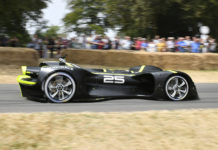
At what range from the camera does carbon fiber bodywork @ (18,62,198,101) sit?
7.76 meters

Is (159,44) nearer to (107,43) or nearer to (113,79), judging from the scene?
(107,43)

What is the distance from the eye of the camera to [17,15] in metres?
20.5

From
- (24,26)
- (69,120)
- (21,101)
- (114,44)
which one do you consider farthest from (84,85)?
(24,26)

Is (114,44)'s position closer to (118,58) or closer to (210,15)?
(118,58)

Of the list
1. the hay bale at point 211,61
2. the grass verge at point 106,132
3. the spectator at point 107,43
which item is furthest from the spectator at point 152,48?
the grass verge at point 106,132

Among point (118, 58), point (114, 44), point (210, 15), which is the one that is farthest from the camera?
point (210, 15)

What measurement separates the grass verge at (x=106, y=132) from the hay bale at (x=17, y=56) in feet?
29.0

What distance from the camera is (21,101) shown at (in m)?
8.01

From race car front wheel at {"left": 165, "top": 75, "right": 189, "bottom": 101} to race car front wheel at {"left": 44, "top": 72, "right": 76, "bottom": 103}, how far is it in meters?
2.21

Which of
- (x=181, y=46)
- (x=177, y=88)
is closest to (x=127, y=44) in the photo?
(x=181, y=46)

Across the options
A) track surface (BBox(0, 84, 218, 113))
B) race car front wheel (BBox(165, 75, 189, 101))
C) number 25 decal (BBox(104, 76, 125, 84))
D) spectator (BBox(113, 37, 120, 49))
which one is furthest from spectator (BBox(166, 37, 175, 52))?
number 25 decal (BBox(104, 76, 125, 84))

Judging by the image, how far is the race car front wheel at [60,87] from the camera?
768 cm

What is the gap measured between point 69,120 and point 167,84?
3048mm

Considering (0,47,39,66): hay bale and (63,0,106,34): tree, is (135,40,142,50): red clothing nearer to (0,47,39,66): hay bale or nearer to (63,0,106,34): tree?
(0,47,39,66): hay bale
